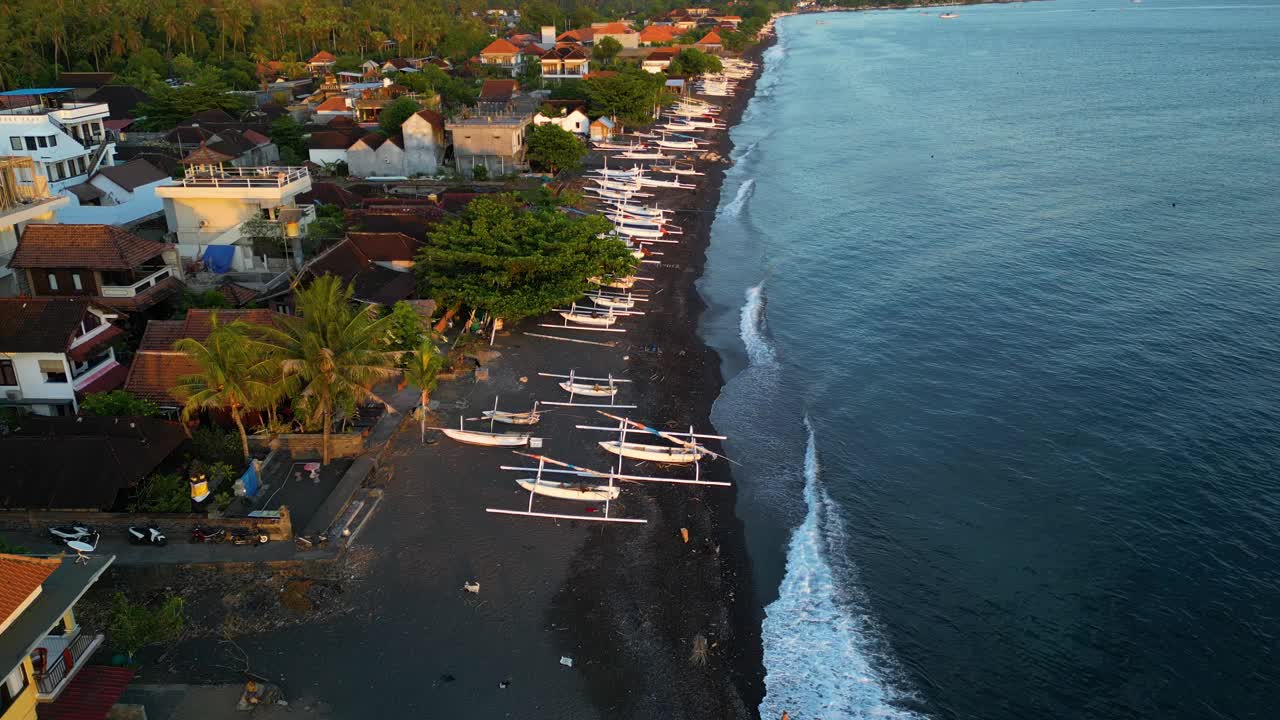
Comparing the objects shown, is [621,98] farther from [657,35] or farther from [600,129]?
[657,35]

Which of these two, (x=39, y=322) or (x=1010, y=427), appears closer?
(x=39, y=322)

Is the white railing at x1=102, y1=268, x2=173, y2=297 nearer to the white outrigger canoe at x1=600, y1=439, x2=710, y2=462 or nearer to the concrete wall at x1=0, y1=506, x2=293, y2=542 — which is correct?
the concrete wall at x1=0, y1=506, x2=293, y2=542

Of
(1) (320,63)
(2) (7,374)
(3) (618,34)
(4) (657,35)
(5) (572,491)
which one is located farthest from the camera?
(4) (657,35)

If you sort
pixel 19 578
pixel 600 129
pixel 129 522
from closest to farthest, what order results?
pixel 19 578 < pixel 129 522 < pixel 600 129

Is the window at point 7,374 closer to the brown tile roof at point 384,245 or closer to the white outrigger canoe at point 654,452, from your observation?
the brown tile roof at point 384,245

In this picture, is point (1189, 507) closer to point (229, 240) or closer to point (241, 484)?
point (241, 484)

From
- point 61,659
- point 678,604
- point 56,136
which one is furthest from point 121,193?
point 678,604

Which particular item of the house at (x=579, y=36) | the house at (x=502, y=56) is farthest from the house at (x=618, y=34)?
the house at (x=502, y=56)
